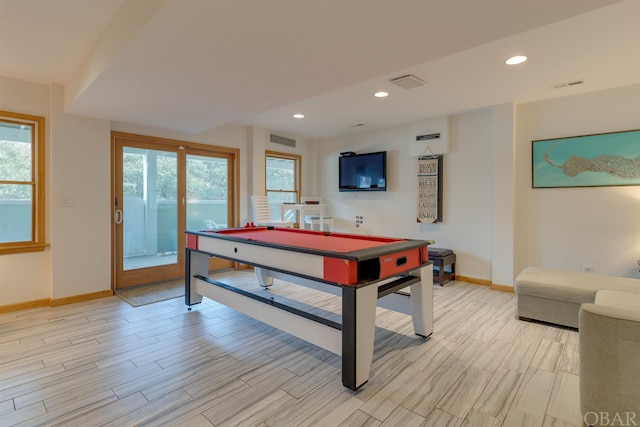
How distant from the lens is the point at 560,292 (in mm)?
2803

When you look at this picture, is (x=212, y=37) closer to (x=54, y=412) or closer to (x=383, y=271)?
(x=383, y=271)

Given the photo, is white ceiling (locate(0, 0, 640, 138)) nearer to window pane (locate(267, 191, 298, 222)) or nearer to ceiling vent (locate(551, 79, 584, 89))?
ceiling vent (locate(551, 79, 584, 89))

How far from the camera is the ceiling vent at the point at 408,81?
3.13 metres

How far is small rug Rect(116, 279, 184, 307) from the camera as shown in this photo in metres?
3.71

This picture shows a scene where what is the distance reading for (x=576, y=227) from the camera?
3.77 meters

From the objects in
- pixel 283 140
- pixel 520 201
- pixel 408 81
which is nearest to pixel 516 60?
pixel 408 81

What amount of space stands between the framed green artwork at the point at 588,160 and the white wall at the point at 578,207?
0.08 meters

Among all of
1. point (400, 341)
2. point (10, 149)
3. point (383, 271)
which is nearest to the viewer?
point (383, 271)

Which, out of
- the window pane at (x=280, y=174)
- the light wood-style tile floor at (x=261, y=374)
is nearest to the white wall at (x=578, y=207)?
the light wood-style tile floor at (x=261, y=374)

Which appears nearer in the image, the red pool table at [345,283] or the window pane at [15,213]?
the red pool table at [345,283]

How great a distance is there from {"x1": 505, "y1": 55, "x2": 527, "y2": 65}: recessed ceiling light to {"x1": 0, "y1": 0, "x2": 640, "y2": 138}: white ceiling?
0.06 metres

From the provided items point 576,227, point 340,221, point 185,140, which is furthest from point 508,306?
point 185,140

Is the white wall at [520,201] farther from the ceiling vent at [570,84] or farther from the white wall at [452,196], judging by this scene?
the ceiling vent at [570,84]

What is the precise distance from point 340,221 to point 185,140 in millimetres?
3222
